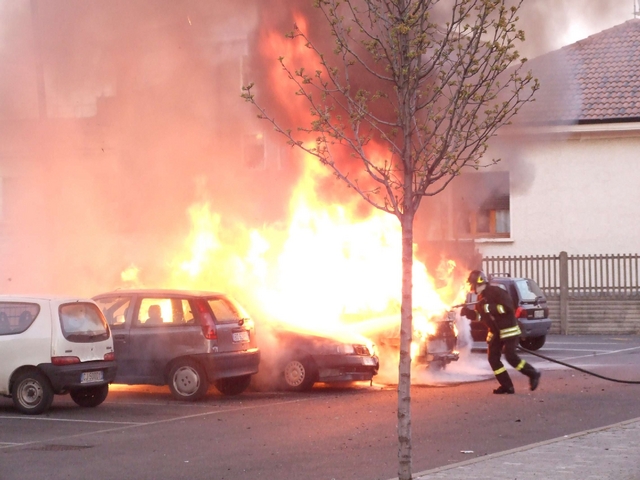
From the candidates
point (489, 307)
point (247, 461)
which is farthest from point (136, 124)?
point (247, 461)

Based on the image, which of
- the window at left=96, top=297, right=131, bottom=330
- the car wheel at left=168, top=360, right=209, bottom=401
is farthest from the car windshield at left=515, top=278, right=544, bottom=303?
the window at left=96, top=297, right=131, bottom=330

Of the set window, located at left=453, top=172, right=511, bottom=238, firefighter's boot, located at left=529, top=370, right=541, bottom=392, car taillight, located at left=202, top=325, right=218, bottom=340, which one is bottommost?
firefighter's boot, located at left=529, top=370, right=541, bottom=392

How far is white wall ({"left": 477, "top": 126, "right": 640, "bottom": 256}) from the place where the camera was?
2800 centimetres

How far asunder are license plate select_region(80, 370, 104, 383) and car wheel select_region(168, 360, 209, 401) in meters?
1.24

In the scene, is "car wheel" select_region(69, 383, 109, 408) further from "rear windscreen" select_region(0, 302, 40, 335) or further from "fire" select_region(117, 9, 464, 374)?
"fire" select_region(117, 9, 464, 374)

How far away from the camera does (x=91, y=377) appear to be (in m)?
12.5

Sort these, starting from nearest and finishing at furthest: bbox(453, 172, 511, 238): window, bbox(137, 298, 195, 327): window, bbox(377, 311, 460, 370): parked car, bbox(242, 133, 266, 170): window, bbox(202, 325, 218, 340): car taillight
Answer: bbox(202, 325, 218, 340): car taillight
bbox(137, 298, 195, 327): window
bbox(377, 311, 460, 370): parked car
bbox(242, 133, 266, 170): window
bbox(453, 172, 511, 238): window

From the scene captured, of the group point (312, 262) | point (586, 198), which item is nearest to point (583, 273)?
point (586, 198)

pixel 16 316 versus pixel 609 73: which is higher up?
pixel 609 73

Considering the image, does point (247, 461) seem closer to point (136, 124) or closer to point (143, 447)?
point (143, 447)

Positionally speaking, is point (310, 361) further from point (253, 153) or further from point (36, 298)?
point (253, 153)

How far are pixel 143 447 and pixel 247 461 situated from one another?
53.3 inches

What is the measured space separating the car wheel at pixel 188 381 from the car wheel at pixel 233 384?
754 mm

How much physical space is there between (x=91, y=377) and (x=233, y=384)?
2392 mm
